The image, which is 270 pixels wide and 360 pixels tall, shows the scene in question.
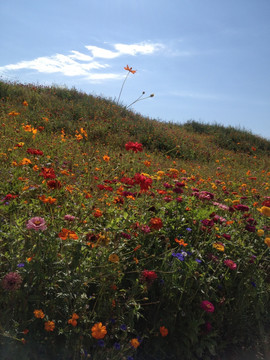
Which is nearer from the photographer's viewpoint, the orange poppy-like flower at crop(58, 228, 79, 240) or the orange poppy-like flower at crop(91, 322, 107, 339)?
the orange poppy-like flower at crop(91, 322, 107, 339)

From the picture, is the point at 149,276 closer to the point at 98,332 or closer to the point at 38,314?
the point at 98,332

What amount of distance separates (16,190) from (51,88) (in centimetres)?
1158

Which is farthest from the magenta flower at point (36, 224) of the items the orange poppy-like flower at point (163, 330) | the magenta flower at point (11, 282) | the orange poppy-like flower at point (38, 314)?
the orange poppy-like flower at point (163, 330)

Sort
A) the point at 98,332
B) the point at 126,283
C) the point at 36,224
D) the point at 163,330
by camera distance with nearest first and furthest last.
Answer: the point at 98,332 < the point at 36,224 < the point at 163,330 < the point at 126,283

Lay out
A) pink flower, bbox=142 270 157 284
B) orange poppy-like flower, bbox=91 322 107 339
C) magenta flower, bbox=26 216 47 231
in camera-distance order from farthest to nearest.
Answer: pink flower, bbox=142 270 157 284 < magenta flower, bbox=26 216 47 231 < orange poppy-like flower, bbox=91 322 107 339

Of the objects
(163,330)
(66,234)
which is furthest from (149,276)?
(66,234)

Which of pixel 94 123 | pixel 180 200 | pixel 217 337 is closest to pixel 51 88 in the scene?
pixel 94 123

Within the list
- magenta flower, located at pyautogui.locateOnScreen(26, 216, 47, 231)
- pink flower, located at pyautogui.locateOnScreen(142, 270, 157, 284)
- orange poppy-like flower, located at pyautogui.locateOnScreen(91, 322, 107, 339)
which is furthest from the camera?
pink flower, located at pyautogui.locateOnScreen(142, 270, 157, 284)

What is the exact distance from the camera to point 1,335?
6.13 feet

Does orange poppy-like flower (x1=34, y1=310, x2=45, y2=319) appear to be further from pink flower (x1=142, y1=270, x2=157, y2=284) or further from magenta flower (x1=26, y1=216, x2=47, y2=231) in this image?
pink flower (x1=142, y1=270, x2=157, y2=284)

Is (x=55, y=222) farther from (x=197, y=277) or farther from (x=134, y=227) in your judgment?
(x=197, y=277)

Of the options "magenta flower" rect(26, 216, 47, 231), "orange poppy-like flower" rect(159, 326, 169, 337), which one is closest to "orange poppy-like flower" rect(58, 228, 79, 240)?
"magenta flower" rect(26, 216, 47, 231)

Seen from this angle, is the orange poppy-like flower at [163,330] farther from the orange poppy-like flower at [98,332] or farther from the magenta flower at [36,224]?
the magenta flower at [36,224]

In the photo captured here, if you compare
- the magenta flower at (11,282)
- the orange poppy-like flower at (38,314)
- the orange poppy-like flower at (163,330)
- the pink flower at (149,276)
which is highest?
the pink flower at (149,276)
